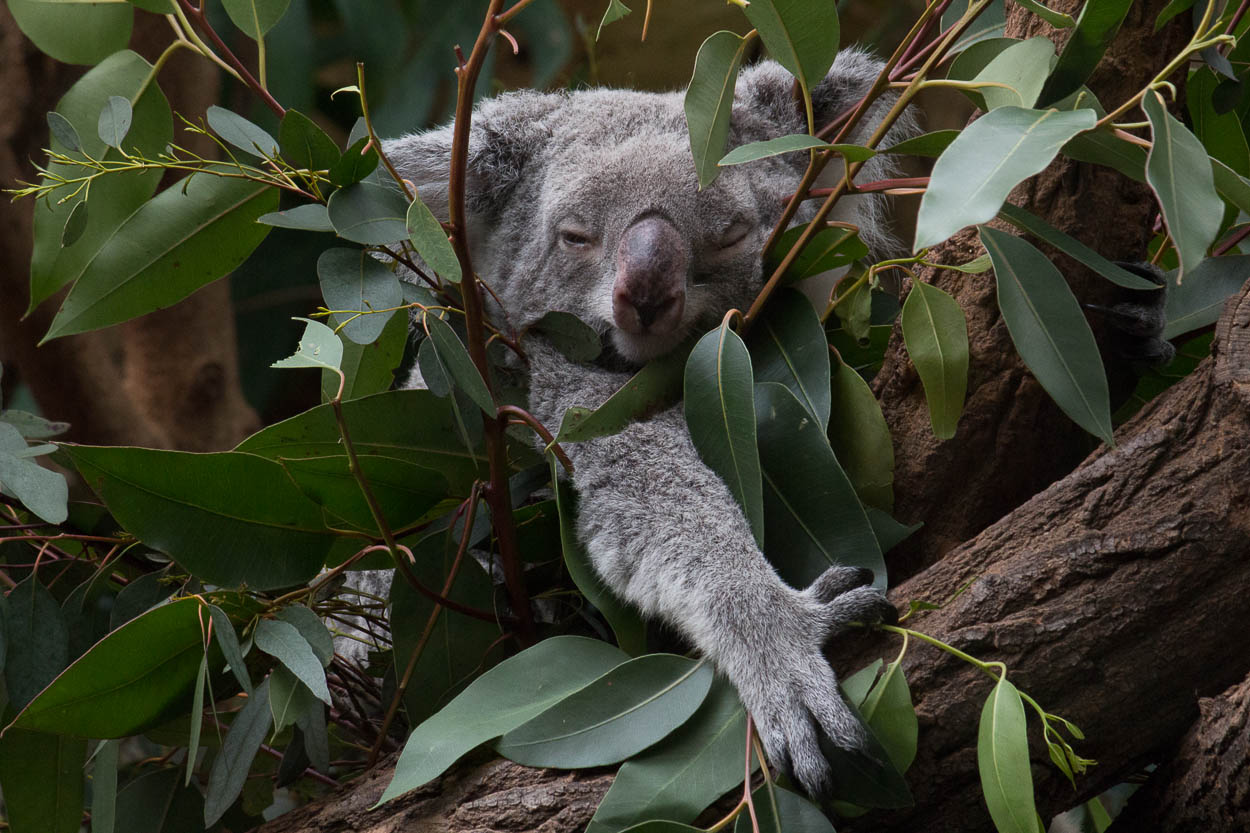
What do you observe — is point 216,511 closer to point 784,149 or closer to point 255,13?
point 255,13

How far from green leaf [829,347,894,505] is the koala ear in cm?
58

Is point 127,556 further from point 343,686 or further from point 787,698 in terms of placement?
point 787,698

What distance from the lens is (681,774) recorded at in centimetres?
133

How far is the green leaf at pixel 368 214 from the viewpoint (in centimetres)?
142

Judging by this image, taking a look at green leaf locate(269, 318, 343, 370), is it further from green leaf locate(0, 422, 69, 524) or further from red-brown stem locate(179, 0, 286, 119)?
green leaf locate(0, 422, 69, 524)

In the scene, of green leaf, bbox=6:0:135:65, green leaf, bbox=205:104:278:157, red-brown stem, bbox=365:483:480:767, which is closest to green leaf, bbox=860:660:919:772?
red-brown stem, bbox=365:483:480:767

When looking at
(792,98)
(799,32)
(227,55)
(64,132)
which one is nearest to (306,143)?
(227,55)

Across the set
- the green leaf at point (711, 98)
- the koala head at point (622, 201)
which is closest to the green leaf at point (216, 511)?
the koala head at point (622, 201)

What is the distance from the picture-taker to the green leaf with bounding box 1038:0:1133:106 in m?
1.29

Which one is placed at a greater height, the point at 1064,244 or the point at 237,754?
the point at 1064,244

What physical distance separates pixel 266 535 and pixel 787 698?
770mm

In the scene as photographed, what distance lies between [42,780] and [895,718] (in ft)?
4.23

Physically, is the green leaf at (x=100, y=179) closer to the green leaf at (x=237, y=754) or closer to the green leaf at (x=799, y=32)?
the green leaf at (x=237, y=754)

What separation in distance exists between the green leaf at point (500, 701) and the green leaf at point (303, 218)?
0.63m
